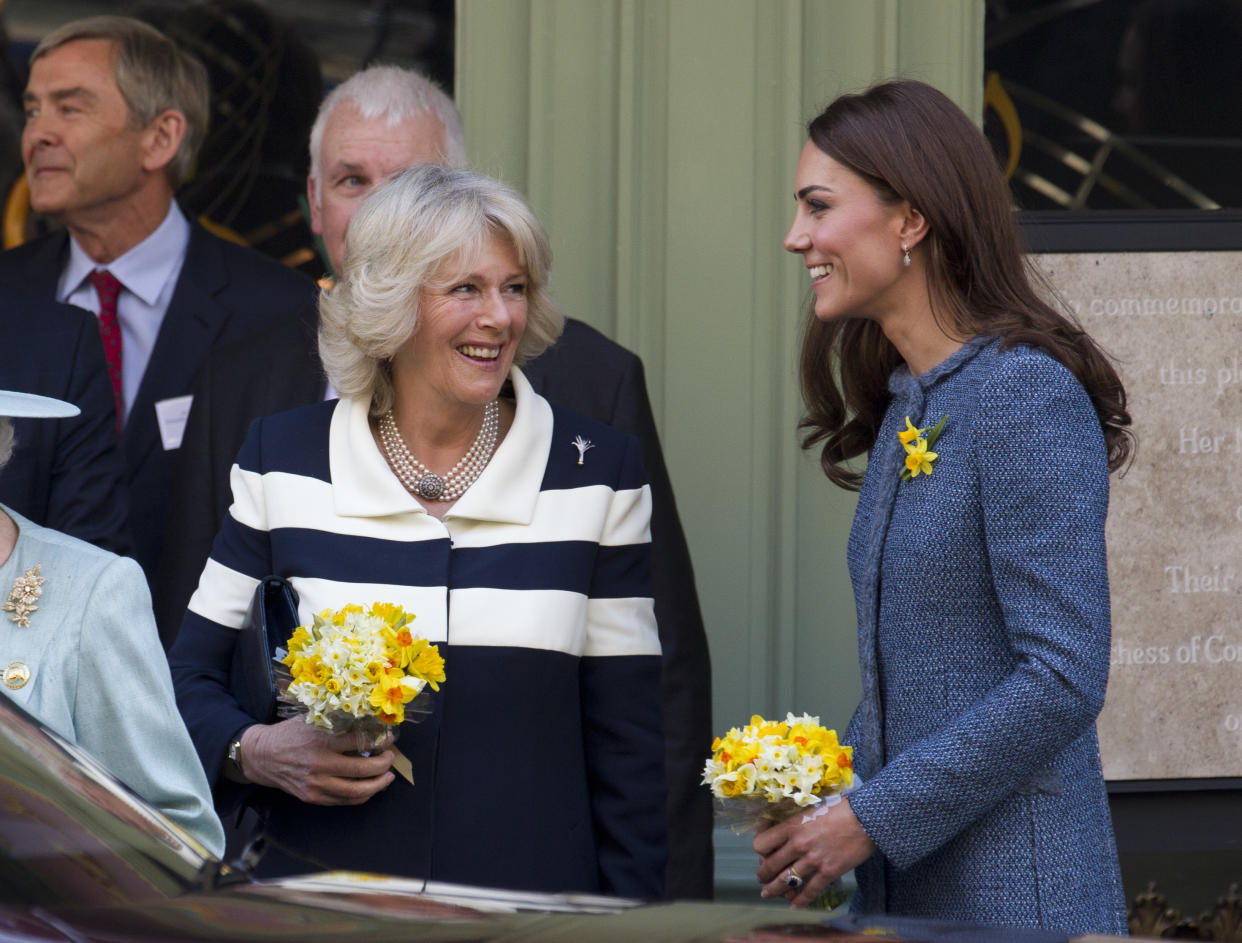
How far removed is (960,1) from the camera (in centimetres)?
475

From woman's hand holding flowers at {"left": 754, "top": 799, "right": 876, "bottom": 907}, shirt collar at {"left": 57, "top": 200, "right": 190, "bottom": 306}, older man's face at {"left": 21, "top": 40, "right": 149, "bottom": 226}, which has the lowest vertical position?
woman's hand holding flowers at {"left": 754, "top": 799, "right": 876, "bottom": 907}

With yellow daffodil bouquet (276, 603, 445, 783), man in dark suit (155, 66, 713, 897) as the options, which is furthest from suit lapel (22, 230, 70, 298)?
yellow daffodil bouquet (276, 603, 445, 783)

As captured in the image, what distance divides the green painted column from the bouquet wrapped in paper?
6.40 feet

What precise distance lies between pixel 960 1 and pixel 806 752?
2728 mm

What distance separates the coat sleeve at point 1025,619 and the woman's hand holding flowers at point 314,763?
776 millimetres

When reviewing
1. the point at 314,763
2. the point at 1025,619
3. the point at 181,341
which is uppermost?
the point at 181,341

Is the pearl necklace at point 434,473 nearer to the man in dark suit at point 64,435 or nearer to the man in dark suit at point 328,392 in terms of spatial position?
the man in dark suit at point 328,392

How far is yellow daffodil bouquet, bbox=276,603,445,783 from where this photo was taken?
8.80 ft

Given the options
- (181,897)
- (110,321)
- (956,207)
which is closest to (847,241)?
(956,207)

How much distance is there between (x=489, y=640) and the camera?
3010 millimetres

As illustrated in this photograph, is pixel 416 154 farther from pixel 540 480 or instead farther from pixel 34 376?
pixel 540 480

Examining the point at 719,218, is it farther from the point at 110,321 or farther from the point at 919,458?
the point at 919,458

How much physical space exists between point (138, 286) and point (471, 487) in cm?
209

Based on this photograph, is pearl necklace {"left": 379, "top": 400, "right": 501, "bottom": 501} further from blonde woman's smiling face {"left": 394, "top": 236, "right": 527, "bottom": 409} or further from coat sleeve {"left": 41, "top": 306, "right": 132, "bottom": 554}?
coat sleeve {"left": 41, "top": 306, "right": 132, "bottom": 554}
